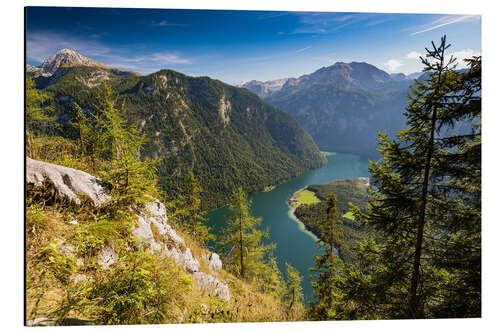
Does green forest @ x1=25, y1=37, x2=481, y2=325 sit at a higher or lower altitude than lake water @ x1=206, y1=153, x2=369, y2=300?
higher

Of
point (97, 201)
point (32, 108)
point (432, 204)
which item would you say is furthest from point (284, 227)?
point (32, 108)

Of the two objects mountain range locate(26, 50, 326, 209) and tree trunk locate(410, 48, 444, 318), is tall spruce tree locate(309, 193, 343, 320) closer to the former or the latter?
tree trunk locate(410, 48, 444, 318)

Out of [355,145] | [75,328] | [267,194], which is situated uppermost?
[355,145]

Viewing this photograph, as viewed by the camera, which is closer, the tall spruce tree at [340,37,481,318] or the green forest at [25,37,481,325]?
the green forest at [25,37,481,325]

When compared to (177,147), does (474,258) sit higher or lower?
lower

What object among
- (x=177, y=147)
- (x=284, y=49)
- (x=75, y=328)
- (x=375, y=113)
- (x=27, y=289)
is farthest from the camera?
(x=375, y=113)

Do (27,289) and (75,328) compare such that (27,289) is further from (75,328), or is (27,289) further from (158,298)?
(158,298)

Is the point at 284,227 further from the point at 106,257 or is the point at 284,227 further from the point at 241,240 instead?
the point at 106,257

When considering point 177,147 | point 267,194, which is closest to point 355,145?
point 267,194

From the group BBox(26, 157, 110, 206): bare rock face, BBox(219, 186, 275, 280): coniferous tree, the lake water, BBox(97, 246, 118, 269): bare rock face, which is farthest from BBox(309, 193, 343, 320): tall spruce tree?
the lake water
